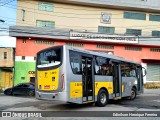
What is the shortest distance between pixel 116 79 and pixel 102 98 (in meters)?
1.97

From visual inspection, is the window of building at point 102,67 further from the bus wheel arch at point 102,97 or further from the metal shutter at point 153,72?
the metal shutter at point 153,72

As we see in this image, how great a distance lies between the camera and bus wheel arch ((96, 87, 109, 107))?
14.3 metres

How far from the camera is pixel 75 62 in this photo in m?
12.9

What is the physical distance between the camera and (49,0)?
34219 millimetres

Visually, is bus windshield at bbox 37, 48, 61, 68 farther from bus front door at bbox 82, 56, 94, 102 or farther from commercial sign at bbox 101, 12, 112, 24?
commercial sign at bbox 101, 12, 112, 24

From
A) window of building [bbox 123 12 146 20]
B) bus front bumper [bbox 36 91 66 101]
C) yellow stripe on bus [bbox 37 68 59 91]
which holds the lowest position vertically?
bus front bumper [bbox 36 91 66 101]

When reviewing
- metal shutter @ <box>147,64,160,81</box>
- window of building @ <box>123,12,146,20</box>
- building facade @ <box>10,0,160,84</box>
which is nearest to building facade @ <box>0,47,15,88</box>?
building facade @ <box>10,0,160,84</box>

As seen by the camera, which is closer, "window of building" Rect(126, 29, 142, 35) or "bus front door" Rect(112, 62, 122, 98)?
"bus front door" Rect(112, 62, 122, 98)

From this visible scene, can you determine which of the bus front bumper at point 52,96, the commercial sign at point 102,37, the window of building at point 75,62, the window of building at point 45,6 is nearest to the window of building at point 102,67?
the window of building at point 75,62

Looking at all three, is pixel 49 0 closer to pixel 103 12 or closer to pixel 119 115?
pixel 103 12

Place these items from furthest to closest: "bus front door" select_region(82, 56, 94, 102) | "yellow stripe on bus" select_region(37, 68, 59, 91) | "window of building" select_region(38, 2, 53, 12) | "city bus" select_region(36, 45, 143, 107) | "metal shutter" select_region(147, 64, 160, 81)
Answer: "metal shutter" select_region(147, 64, 160, 81), "window of building" select_region(38, 2, 53, 12), "bus front door" select_region(82, 56, 94, 102), "yellow stripe on bus" select_region(37, 68, 59, 91), "city bus" select_region(36, 45, 143, 107)

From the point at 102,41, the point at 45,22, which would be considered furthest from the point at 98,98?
the point at 45,22

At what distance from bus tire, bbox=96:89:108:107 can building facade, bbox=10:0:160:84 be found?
16.6 m

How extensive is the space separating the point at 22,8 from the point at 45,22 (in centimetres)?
333
